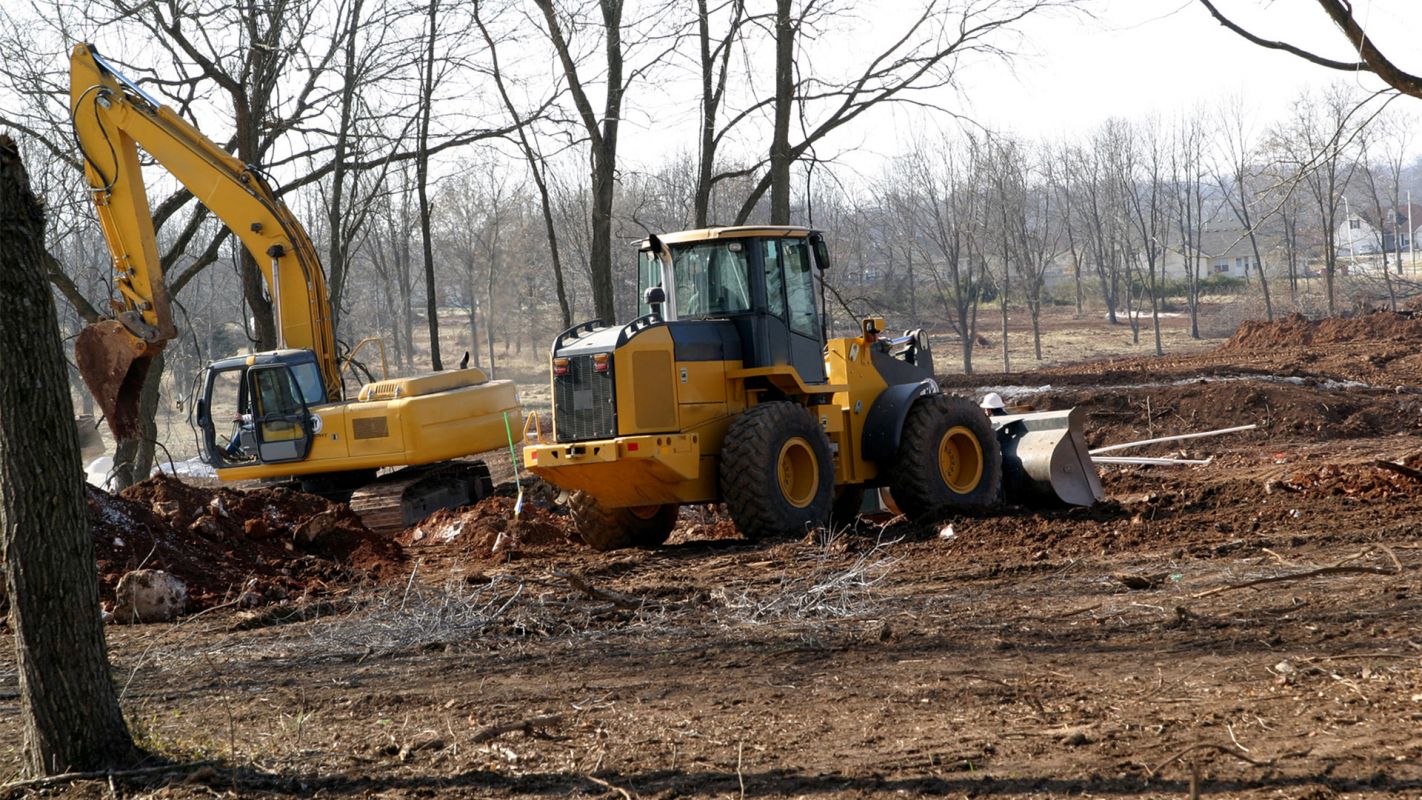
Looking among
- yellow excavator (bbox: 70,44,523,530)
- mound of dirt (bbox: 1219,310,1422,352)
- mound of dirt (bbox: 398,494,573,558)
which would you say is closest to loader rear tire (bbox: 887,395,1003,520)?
mound of dirt (bbox: 398,494,573,558)

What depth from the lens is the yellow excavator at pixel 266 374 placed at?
1582 cm

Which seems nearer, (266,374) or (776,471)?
(776,471)

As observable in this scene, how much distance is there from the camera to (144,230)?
638 inches

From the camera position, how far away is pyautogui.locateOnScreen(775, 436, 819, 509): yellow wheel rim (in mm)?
11773

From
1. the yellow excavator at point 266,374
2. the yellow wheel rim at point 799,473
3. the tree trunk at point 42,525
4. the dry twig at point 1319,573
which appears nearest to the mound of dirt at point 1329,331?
the yellow excavator at point 266,374

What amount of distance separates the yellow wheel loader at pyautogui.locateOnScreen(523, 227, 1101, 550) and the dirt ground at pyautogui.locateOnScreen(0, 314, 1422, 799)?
0.63m

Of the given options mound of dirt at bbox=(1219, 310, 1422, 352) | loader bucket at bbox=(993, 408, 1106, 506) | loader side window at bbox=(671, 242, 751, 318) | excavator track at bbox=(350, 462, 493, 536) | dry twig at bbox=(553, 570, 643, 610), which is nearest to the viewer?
dry twig at bbox=(553, 570, 643, 610)

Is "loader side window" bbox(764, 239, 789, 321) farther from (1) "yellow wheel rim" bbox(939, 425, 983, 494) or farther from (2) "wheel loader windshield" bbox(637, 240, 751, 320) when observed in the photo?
(1) "yellow wheel rim" bbox(939, 425, 983, 494)

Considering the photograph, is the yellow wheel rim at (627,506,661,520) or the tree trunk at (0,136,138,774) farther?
the yellow wheel rim at (627,506,661,520)

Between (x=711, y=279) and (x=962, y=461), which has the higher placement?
(x=711, y=279)

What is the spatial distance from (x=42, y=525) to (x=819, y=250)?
8031 mm

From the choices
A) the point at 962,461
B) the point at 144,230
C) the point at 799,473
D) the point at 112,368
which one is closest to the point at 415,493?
the point at 112,368

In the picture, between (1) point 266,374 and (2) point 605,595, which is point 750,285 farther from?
(1) point 266,374

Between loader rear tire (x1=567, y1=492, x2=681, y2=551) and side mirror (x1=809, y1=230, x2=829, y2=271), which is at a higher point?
side mirror (x1=809, y1=230, x2=829, y2=271)
